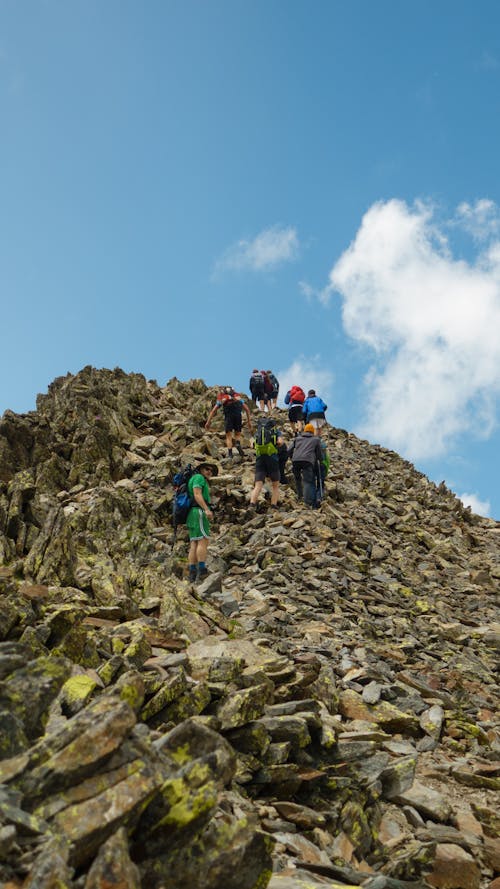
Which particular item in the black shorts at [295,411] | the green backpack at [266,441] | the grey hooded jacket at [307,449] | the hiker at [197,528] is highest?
the black shorts at [295,411]

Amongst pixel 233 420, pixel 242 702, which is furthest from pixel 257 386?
pixel 242 702

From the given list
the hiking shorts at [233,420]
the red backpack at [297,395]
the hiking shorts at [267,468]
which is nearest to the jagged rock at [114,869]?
the hiking shorts at [267,468]

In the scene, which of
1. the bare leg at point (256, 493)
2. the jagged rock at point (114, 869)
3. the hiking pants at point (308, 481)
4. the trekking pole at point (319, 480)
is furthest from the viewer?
the trekking pole at point (319, 480)

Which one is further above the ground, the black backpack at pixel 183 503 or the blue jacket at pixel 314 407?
the blue jacket at pixel 314 407

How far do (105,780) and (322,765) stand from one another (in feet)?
11.9

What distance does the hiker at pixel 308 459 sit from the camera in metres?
22.5

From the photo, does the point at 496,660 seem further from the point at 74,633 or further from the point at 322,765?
the point at 74,633

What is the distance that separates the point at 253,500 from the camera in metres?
22.1

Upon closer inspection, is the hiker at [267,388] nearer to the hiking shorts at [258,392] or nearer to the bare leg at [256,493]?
the hiking shorts at [258,392]

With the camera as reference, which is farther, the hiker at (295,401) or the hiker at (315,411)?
the hiker at (295,401)

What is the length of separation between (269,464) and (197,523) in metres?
5.74

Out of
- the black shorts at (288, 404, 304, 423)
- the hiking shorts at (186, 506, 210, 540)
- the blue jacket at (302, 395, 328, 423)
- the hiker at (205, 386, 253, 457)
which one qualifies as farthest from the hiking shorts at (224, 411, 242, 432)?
the hiking shorts at (186, 506, 210, 540)

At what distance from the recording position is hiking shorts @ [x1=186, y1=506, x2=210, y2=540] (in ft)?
55.1

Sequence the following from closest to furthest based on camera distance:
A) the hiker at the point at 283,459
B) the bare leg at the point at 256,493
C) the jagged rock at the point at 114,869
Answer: the jagged rock at the point at 114,869, the bare leg at the point at 256,493, the hiker at the point at 283,459
